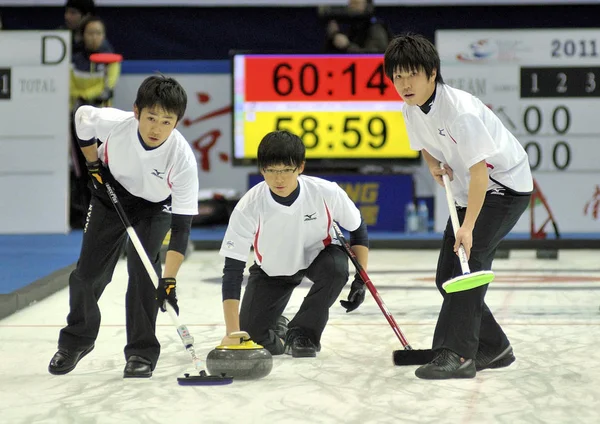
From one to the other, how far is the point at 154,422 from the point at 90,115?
1395 mm

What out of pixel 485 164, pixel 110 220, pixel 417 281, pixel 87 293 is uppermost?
pixel 485 164

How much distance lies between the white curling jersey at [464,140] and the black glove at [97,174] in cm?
116

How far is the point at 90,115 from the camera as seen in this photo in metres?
4.00

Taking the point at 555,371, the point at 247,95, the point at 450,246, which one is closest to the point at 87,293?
the point at 450,246

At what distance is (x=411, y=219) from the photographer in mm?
9109

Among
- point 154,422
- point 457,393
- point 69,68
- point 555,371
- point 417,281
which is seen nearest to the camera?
point 154,422

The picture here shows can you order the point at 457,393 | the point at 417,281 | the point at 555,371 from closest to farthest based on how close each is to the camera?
the point at 457,393 → the point at 555,371 → the point at 417,281

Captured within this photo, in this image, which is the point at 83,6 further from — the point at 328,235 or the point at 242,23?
the point at 328,235

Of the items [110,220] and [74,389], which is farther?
[110,220]

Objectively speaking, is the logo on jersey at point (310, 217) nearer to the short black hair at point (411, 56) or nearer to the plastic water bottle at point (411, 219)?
the short black hair at point (411, 56)

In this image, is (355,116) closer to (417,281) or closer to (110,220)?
(417,281)

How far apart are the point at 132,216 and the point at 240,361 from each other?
726 millimetres

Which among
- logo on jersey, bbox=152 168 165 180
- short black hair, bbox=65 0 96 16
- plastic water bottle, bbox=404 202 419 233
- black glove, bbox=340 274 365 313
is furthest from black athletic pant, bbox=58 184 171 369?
short black hair, bbox=65 0 96 16

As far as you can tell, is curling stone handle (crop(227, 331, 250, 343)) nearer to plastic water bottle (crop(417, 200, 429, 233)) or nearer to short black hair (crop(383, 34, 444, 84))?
short black hair (crop(383, 34, 444, 84))
